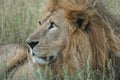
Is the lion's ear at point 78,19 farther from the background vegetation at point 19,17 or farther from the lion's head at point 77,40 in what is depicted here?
the background vegetation at point 19,17

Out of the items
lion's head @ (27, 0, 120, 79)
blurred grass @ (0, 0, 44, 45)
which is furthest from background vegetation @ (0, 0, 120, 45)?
lion's head @ (27, 0, 120, 79)

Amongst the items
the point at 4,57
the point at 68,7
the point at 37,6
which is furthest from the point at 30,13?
the point at 68,7

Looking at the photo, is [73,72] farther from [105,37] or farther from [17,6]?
[17,6]

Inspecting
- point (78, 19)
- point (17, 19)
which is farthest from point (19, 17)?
point (78, 19)

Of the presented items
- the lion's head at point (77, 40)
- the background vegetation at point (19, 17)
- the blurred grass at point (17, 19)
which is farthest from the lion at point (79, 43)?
the blurred grass at point (17, 19)

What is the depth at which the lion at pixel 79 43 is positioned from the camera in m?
3.76

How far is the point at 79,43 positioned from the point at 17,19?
224 centimetres

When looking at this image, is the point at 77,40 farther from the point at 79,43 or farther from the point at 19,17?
the point at 19,17

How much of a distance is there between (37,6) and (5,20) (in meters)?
0.58

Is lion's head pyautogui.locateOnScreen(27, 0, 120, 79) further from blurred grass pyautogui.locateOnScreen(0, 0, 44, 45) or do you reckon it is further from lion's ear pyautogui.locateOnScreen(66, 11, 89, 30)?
blurred grass pyautogui.locateOnScreen(0, 0, 44, 45)

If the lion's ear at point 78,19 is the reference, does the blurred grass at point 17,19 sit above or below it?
below

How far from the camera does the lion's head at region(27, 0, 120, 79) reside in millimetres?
3758

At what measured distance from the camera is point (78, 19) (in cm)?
380

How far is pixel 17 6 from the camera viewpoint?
20.3 feet
